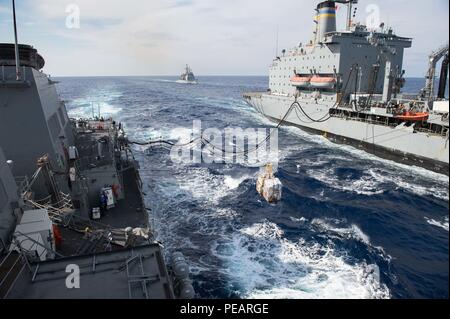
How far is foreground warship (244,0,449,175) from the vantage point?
97.0 feet

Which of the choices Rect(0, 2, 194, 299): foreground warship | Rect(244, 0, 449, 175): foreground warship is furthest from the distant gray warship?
Rect(0, 2, 194, 299): foreground warship

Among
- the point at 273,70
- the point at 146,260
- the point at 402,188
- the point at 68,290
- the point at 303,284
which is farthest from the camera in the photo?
the point at 273,70

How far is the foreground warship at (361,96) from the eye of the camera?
97.0 feet

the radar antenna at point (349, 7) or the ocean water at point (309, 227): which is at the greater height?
the radar antenna at point (349, 7)

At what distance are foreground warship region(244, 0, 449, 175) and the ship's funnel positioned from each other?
13cm

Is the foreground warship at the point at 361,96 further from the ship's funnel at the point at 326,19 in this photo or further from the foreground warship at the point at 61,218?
the foreground warship at the point at 61,218

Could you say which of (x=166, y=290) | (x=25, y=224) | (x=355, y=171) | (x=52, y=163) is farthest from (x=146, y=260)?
(x=355, y=171)

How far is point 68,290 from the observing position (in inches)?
288

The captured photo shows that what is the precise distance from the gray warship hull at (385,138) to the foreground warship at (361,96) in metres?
0.09

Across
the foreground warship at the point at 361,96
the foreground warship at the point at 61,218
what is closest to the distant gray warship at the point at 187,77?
the foreground warship at the point at 361,96

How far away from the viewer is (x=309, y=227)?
17438 millimetres

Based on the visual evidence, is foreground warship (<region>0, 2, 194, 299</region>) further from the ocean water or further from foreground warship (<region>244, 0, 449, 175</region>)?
foreground warship (<region>244, 0, 449, 175</region>)
